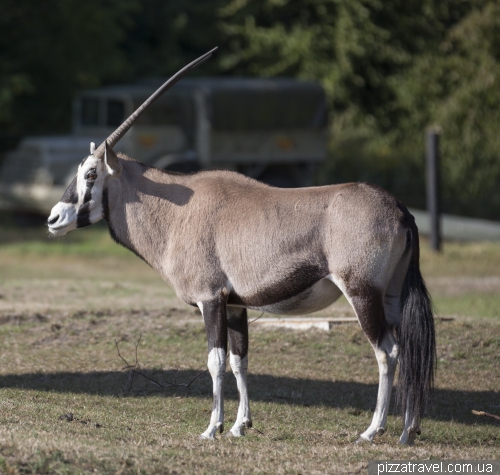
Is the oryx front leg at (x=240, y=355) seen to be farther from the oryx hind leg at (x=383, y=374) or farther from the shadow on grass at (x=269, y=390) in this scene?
the shadow on grass at (x=269, y=390)

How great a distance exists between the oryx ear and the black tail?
218cm

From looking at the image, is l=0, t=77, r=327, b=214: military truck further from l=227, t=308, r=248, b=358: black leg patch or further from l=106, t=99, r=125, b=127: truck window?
l=227, t=308, r=248, b=358: black leg patch

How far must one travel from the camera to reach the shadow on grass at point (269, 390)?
7742mm

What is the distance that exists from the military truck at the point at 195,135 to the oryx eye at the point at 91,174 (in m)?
13.0

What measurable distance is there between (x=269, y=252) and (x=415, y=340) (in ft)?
3.80

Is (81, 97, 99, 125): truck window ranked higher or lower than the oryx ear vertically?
lower

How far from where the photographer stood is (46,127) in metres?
25.6

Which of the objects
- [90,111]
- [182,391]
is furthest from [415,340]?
[90,111]

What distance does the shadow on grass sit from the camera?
774cm

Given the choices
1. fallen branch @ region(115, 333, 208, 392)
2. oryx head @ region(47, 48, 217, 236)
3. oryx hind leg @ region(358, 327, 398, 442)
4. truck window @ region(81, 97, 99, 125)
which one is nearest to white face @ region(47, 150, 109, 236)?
oryx head @ region(47, 48, 217, 236)

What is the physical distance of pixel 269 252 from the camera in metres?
6.40

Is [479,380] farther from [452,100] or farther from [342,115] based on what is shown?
[342,115]

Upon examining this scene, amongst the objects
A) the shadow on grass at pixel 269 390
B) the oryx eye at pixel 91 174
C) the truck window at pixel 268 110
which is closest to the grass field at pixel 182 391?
the shadow on grass at pixel 269 390

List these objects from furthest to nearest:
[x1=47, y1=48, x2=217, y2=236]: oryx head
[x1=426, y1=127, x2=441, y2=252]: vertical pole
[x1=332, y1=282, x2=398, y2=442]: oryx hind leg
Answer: [x1=426, y1=127, x2=441, y2=252]: vertical pole, [x1=47, y1=48, x2=217, y2=236]: oryx head, [x1=332, y1=282, x2=398, y2=442]: oryx hind leg
